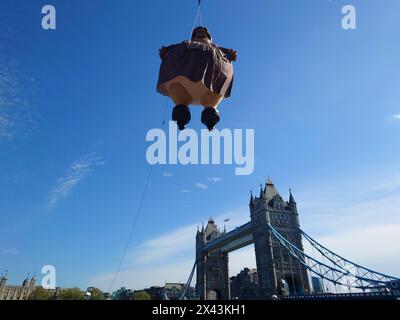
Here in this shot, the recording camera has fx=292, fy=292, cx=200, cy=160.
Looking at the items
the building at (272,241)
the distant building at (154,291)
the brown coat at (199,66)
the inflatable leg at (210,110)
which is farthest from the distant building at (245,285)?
the brown coat at (199,66)

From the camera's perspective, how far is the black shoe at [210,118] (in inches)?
244

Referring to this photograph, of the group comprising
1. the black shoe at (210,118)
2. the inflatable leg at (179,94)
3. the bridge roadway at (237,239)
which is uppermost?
the bridge roadway at (237,239)

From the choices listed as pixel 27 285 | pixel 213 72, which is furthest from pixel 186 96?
pixel 27 285

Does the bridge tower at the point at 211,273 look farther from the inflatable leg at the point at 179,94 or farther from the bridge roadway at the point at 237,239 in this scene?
the inflatable leg at the point at 179,94

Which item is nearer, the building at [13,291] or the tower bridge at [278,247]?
the tower bridge at [278,247]

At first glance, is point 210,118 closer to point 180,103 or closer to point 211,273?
point 180,103

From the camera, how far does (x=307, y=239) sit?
4647cm

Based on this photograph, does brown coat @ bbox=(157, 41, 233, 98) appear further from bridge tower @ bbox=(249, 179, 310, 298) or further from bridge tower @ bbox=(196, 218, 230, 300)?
bridge tower @ bbox=(196, 218, 230, 300)

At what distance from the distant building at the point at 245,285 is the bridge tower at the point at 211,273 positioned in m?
5.05

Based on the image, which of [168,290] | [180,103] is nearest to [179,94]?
[180,103]

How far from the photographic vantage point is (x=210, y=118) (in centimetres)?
620

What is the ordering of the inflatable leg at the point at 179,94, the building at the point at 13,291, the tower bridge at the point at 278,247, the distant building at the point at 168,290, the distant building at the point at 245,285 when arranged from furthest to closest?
the distant building at the point at 168,290
the building at the point at 13,291
the distant building at the point at 245,285
the tower bridge at the point at 278,247
the inflatable leg at the point at 179,94
